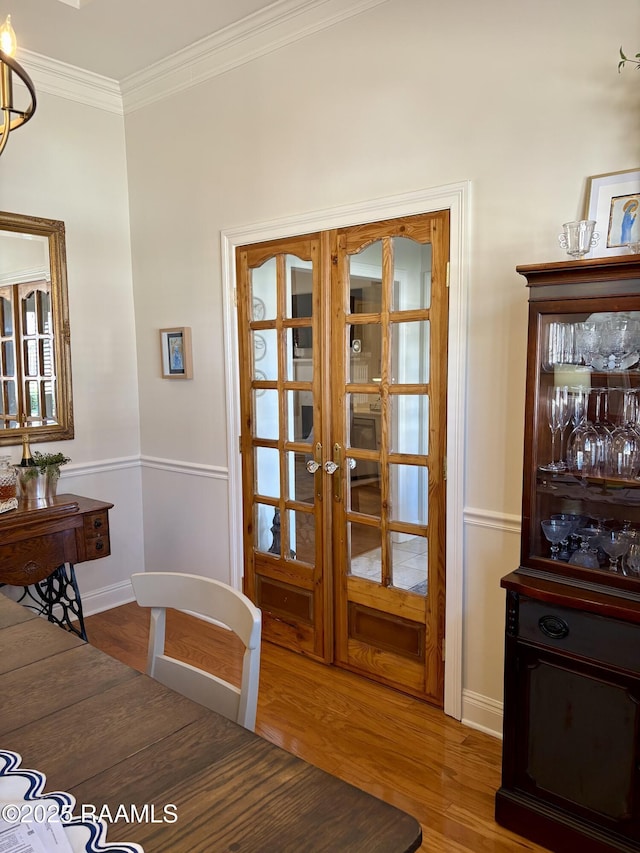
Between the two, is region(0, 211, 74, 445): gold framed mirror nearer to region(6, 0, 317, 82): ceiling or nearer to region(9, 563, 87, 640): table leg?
region(9, 563, 87, 640): table leg

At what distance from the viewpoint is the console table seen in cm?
297

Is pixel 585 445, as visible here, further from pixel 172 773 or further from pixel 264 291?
pixel 264 291

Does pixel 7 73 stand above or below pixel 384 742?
above

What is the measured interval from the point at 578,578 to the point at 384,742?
3.77 ft

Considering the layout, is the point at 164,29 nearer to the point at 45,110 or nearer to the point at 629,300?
the point at 45,110

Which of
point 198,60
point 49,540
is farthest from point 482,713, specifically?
point 198,60

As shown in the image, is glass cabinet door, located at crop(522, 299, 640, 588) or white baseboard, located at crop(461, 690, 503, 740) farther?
white baseboard, located at crop(461, 690, 503, 740)

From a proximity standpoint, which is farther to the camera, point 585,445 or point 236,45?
point 236,45

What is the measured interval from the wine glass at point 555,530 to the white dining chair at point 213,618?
1076 mm

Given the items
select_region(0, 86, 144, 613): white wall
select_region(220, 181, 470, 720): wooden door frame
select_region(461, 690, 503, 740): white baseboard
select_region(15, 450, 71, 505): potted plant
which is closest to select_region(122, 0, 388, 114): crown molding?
select_region(0, 86, 144, 613): white wall

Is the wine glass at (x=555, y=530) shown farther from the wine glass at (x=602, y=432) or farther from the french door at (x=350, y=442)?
the french door at (x=350, y=442)

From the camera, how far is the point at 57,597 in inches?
134

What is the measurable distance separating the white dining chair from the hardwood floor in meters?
0.99

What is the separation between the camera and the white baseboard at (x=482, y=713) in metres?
2.57
